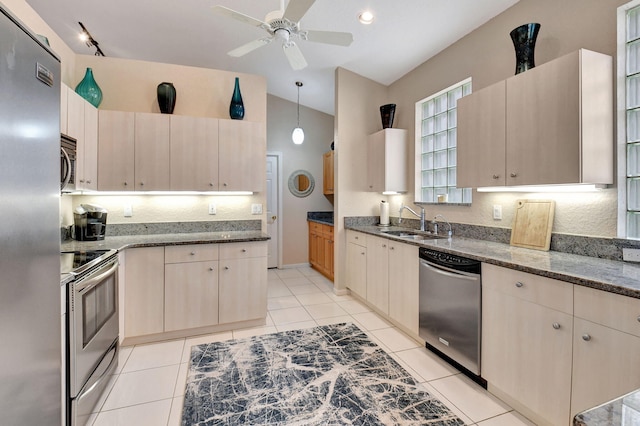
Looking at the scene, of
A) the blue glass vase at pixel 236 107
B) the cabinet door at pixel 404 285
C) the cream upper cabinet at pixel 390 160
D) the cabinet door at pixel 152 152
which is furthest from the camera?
the cream upper cabinet at pixel 390 160

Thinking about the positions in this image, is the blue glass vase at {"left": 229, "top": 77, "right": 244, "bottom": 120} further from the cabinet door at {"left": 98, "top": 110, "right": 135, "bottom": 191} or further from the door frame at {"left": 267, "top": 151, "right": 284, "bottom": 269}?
the door frame at {"left": 267, "top": 151, "right": 284, "bottom": 269}

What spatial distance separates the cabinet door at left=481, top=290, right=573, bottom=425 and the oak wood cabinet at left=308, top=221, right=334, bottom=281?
114 inches

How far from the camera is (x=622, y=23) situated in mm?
1893

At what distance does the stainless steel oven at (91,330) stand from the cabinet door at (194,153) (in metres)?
1.04

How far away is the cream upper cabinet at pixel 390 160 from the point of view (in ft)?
12.3

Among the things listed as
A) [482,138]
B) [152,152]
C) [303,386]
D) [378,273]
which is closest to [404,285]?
[378,273]

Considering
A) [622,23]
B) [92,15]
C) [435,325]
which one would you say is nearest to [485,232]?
[435,325]

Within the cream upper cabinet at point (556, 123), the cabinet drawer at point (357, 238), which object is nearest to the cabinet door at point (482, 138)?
the cream upper cabinet at point (556, 123)

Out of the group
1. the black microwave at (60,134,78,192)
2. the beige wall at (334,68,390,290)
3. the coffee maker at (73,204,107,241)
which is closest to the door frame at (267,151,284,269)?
the beige wall at (334,68,390,290)

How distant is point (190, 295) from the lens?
111 inches

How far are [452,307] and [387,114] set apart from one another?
251cm

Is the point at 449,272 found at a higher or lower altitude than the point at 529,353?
higher

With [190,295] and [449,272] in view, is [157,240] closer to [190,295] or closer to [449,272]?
[190,295]

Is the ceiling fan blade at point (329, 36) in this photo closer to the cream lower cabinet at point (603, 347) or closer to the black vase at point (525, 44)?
the black vase at point (525, 44)
